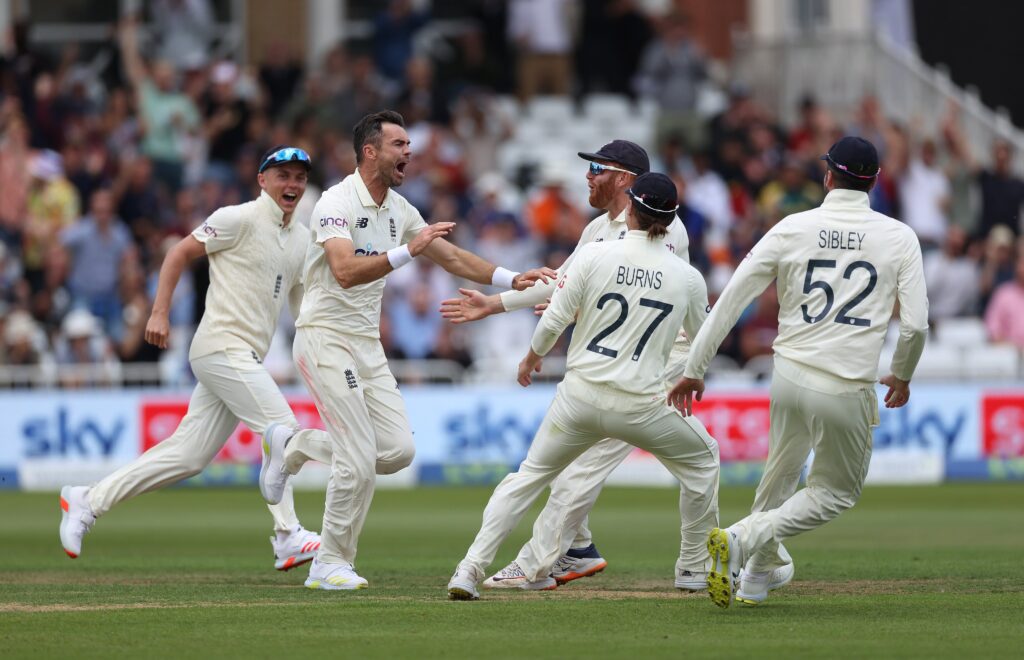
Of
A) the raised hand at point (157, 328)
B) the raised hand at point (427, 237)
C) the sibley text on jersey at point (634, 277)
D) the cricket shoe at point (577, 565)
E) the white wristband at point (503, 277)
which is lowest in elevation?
the cricket shoe at point (577, 565)

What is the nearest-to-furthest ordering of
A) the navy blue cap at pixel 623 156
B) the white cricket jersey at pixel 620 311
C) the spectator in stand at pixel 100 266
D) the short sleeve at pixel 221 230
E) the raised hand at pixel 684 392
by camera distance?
1. the raised hand at pixel 684 392
2. the white cricket jersey at pixel 620 311
3. the navy blue cap at pixel 623 156
4. the short sleeve at pixel 221 230
5. the spectator in stand at pixel 100 266

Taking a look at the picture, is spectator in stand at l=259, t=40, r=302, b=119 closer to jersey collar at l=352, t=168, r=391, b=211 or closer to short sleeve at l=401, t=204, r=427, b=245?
short sleeve at l=401, t=204, r=427, b=245

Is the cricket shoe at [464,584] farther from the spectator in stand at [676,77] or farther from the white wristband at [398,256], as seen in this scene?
the spectator in stand at [676,77]

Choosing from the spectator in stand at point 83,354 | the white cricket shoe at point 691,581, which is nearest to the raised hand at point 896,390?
the white cricket shoe at point 691,581

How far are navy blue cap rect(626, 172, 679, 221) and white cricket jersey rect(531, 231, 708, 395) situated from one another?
0.49 ft

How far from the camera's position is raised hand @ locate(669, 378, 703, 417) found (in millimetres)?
9016

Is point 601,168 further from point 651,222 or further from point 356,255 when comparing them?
point 356,255

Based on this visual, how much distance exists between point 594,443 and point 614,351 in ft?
1.92

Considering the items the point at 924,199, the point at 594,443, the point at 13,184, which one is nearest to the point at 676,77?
the point at 924,199

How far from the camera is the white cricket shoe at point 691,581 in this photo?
32.9 feet

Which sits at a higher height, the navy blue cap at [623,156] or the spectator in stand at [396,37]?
the navy blue cap at [623,156]

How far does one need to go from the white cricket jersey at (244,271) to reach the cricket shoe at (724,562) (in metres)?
3.71

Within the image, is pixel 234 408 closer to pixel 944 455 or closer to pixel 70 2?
pixel 944 455

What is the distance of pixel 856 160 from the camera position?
9000 mm
